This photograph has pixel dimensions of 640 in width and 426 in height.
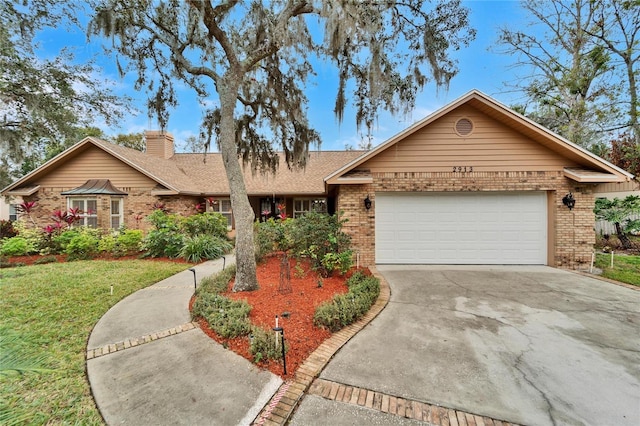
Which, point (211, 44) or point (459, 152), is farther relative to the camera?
point (459, 152)

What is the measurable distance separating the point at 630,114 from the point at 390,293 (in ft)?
59.5

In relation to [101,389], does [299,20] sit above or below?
above

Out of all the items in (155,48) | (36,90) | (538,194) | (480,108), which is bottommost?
(538,194)

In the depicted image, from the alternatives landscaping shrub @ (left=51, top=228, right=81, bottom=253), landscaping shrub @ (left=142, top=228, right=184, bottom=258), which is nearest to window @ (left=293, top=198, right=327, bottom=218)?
landscaping shrub @ (left=142, top=228, right=184, bottom=258)

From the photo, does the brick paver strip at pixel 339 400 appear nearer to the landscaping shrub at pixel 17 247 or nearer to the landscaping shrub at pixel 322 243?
the landscaping shrub at pixel 322 243

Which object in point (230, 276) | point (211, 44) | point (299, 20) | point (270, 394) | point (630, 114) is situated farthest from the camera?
point (630, 114)

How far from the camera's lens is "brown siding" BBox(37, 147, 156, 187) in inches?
480

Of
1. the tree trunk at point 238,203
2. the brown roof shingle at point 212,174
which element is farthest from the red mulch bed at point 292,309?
the brown roof shingle at point 212,174

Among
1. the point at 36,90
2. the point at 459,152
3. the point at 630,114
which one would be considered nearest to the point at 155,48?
Result: the point at 36,90

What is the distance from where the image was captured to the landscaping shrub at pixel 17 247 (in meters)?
9.16

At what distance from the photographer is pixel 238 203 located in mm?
5555

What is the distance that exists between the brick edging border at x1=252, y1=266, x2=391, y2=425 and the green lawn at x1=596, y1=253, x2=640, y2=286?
7.26 m

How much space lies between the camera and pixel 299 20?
5301 mm

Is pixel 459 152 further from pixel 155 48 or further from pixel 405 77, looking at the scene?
pixel 155 48
